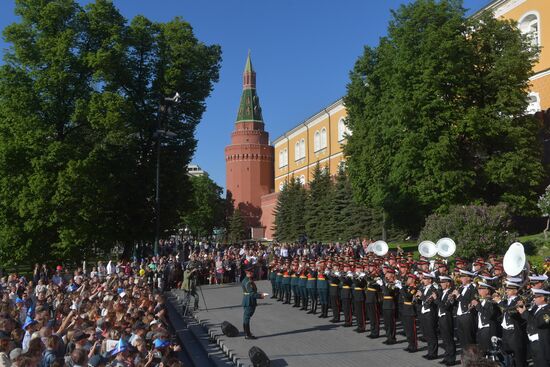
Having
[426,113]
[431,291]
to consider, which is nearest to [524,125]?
[426,113]

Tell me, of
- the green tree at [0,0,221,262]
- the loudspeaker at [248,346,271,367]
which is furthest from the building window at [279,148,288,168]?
the loudspeaker at [248,346,271,367]

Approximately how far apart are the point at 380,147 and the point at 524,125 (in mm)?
8181

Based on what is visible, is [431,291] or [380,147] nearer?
[431,291]

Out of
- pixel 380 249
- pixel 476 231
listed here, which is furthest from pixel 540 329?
pixel 476 231

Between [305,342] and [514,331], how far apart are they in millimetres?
5404

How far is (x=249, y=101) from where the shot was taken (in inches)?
3733

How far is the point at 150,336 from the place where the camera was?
8.45 metres

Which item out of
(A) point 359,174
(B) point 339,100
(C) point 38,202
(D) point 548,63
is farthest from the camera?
(B) point 339,100

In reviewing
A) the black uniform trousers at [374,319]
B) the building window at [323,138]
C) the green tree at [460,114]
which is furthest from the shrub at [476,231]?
the building window at [323,138]

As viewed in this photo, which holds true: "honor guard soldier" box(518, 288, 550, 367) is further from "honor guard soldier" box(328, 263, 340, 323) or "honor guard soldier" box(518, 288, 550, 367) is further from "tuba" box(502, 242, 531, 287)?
"honor guard soldier" box(328, 263, 340, 323)

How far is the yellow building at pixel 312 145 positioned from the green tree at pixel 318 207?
2.95m

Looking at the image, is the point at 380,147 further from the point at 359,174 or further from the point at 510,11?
the point at 510,11

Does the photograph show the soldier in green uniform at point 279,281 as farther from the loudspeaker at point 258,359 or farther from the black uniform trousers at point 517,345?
the black uniform trousers at point 517,345

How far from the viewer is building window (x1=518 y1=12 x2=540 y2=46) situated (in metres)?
30.2
